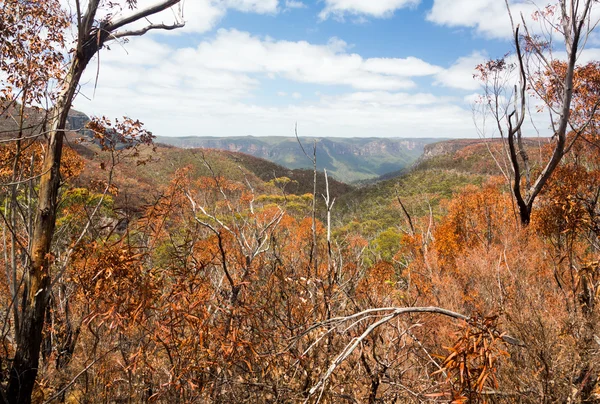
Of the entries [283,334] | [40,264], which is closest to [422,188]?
[283,334]

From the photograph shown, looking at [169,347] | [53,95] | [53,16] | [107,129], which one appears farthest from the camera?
[107,129]

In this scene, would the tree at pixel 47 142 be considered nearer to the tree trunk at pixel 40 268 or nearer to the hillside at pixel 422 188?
the tree trunk at pixel 40 268

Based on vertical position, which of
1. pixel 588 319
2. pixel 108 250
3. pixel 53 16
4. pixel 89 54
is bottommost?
pixel 588 319

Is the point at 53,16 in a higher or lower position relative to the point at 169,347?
higher

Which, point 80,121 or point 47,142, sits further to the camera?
point 80,121

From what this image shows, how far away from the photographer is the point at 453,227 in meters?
17.4

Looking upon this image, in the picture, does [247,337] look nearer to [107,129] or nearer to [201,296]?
[201,296]

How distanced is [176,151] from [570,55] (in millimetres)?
100038

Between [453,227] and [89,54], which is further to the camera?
[453,227]

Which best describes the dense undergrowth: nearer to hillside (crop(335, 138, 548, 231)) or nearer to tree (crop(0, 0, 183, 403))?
tree (crop(0, 0, 183, 403))

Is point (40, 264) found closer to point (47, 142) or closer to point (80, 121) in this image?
point (47, 142)

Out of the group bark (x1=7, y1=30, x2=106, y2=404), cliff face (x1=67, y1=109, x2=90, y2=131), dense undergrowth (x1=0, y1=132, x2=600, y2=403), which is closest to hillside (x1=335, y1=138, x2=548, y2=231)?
cliff face (x1=67, y1=109, x2=90, y2=131)

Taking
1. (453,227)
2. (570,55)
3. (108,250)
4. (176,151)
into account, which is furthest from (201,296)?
(176,151)

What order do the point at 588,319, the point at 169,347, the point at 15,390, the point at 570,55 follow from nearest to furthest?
1. the point at 169,347
2. the point at 588,319
3. the point at 15,390
4. the point at 570,55
